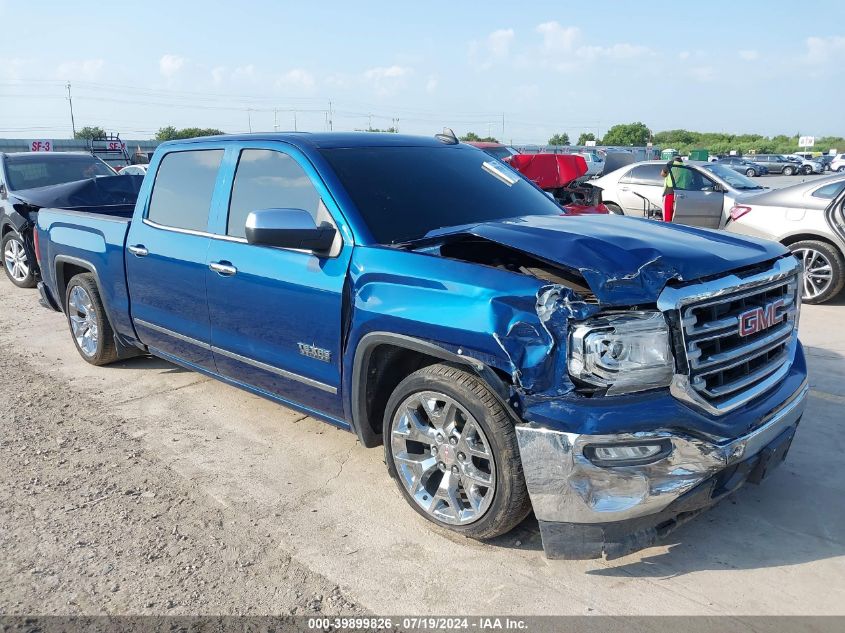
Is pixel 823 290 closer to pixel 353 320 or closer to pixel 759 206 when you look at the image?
pixel 759 206

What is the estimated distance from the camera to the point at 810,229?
795cm

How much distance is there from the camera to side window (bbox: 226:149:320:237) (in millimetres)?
3863

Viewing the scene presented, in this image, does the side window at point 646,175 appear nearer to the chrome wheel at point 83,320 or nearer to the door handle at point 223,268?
the chrome wheel at point 83,320

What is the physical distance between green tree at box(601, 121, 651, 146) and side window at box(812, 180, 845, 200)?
97.7 meters

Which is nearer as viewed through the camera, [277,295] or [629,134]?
[277,295]

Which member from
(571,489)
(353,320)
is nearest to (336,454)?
(353,320)

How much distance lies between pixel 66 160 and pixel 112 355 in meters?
5.97

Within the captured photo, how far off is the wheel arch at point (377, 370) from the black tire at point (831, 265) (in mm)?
6214

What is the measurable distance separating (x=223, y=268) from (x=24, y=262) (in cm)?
731

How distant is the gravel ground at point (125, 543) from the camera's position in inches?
115

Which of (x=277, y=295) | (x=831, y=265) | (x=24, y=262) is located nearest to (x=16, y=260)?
(x=24, y=262)

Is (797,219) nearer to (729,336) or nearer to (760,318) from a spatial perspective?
(760,318)

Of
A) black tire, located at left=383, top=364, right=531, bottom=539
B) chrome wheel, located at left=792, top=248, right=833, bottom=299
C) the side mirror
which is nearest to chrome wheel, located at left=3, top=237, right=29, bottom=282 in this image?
the side mirror

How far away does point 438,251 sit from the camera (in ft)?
11.1
